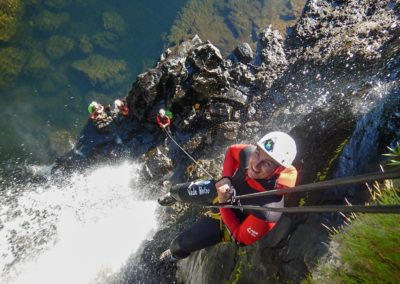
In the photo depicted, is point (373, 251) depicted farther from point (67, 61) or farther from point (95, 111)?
point (67, 61)

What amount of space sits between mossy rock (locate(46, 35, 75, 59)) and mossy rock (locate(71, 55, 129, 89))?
4.98 ft

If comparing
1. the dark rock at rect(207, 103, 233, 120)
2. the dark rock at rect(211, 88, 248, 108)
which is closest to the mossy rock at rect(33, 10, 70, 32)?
the dark rock at rect(211, 88, 248, 108)

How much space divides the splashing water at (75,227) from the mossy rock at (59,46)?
1657 cm

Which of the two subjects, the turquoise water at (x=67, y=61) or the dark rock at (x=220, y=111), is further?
the turquoise water at (x=67, y=61)

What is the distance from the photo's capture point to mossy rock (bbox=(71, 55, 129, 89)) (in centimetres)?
2941

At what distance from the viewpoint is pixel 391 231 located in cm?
270

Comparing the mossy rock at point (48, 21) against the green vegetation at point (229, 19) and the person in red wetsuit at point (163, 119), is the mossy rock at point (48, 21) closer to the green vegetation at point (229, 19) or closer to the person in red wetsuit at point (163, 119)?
the green vegetation at point (229, 19)

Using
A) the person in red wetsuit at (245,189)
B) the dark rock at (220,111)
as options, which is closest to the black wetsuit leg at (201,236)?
the person in red wetsuit at (245,189)

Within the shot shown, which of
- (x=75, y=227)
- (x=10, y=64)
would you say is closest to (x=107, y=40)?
(x=10, y=64)

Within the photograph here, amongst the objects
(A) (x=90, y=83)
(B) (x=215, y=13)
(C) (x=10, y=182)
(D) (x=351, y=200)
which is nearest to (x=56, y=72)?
(A) (x=90, y=83)

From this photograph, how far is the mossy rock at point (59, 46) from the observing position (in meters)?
29.9

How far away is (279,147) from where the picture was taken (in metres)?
4.68

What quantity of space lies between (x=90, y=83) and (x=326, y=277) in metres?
28.8

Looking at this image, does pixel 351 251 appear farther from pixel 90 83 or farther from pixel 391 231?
pixel 90 83
